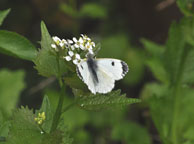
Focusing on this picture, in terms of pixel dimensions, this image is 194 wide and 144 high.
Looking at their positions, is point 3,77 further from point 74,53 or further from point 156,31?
point 156,31

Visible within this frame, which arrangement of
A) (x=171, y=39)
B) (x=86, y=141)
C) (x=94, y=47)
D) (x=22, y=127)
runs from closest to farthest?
1. (x=22, y=127)
2. (x=94, y=47)
3. (x=171, y=39)
4. (x=86, y=141)

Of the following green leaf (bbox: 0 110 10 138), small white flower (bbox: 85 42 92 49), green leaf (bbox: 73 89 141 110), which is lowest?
green leaf (bbox: 0 110 10 138)

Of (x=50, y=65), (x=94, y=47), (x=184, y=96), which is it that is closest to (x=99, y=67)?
(x=94, y=47)

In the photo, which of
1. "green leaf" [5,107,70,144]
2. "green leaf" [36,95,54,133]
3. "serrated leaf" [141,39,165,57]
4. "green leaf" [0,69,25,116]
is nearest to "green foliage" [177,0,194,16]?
"serrated leaf" [141,39,165,57]

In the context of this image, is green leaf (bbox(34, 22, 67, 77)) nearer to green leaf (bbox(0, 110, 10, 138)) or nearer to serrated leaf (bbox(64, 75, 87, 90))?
serrated leaf (bbox(64, 75, 87, 90))

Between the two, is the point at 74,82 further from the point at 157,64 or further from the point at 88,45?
the point at 157,64
